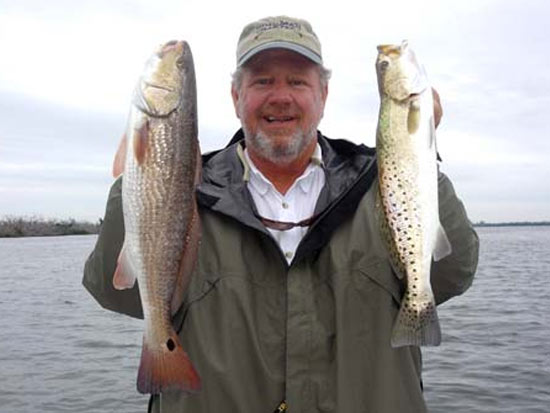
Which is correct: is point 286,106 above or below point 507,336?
above

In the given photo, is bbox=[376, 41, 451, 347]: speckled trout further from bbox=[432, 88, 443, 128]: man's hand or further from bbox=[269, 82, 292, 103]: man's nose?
bbox=[269, 82, 292, 103]: man's nose

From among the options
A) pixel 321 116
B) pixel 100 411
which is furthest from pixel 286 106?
pixel 100 411

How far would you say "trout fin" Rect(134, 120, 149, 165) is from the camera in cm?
295

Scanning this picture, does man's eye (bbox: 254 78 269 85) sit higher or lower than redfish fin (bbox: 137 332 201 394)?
higher

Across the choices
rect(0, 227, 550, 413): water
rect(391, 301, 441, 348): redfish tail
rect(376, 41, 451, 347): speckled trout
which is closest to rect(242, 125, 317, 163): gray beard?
rect(376, 41, 451, 347): speckled trout

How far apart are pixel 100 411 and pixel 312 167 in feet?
26.6

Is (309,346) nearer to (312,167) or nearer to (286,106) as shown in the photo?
(312,167)

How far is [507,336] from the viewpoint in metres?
15.3

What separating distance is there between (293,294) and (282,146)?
2.91ft

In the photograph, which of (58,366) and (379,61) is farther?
(58,366)

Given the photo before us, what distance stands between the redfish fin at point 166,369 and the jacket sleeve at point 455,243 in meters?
1.42

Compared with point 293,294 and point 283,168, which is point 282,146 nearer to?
point 283,168

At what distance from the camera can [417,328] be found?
3234mm

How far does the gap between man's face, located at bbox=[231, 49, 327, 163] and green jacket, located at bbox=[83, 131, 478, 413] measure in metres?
0.42
